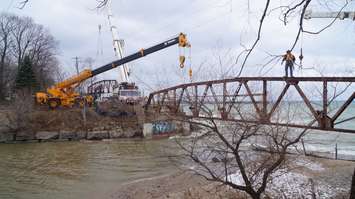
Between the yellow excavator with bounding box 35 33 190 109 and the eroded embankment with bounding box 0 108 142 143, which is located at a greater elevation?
the yellow excavator with bounding box 35 33 190 109

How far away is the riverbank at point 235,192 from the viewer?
9984 millimetres

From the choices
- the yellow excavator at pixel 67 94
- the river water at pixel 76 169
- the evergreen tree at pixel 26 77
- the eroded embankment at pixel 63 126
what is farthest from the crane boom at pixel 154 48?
the evergreen tree at pixel 26 77

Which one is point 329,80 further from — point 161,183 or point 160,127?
point 160,127

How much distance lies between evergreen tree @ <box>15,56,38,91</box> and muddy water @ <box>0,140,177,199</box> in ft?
86.8

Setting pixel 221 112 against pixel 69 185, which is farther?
pixel 69 185

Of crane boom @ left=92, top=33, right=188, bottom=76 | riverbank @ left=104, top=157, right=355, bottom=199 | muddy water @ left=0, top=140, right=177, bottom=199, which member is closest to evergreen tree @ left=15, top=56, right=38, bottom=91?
crane boom @ left=92, top=33, right=188, bottom=76

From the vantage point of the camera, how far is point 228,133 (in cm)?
761

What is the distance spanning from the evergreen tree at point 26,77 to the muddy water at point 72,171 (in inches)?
Answer: 1041

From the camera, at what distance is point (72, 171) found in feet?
54.1

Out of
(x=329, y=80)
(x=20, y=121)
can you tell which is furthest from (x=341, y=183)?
(x=20, y=121)

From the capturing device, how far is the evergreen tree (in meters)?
47.9

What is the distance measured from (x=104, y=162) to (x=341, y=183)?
42.5 ft

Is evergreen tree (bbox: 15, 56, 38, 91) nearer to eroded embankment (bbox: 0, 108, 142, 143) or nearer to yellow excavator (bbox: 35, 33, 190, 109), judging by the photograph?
yellow excavator (bbox: 35, 33, 190, 109)

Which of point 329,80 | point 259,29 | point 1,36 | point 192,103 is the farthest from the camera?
point 1,36
